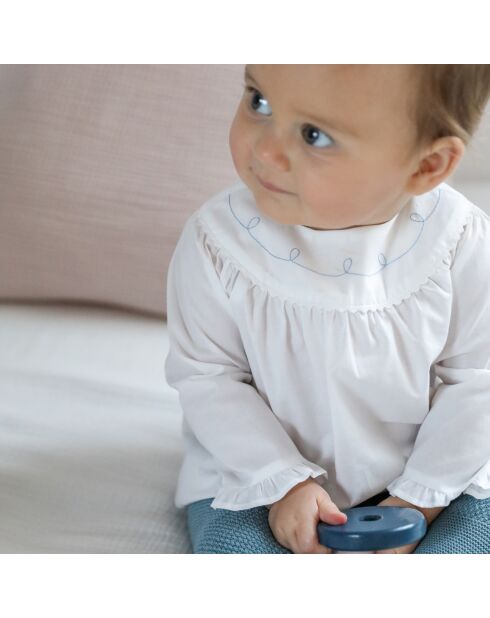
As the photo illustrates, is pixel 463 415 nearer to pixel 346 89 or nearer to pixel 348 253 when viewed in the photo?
pixel 348 253

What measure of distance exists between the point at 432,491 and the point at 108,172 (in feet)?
1.92

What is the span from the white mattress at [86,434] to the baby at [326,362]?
82mm

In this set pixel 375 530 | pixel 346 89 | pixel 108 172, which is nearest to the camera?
pixel 346 89

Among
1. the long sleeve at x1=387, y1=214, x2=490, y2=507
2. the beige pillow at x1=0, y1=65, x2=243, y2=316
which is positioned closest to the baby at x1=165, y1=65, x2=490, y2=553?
the long sleeve at x1=387, y1=214, x2=490, y2=507

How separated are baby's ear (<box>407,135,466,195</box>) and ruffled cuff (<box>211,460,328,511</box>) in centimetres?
25

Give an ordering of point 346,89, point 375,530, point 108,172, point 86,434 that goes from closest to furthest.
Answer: point 346,89 → point 375,530 → point 86,434 → point 108,172

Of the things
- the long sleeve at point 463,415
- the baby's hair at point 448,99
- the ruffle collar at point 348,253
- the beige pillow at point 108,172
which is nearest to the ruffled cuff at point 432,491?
the long sleeve at point 463,415

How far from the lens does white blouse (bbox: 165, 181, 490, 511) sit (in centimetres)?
88

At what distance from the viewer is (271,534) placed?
2.89ft

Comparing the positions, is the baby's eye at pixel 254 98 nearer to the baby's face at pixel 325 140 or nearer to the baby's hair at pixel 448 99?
the baby's face at pixel 325 140

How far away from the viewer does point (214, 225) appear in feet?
2.99

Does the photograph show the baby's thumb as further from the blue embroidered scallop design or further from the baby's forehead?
the baby's forehead

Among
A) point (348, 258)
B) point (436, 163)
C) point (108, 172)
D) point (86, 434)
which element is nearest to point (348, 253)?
point (348, 258)
